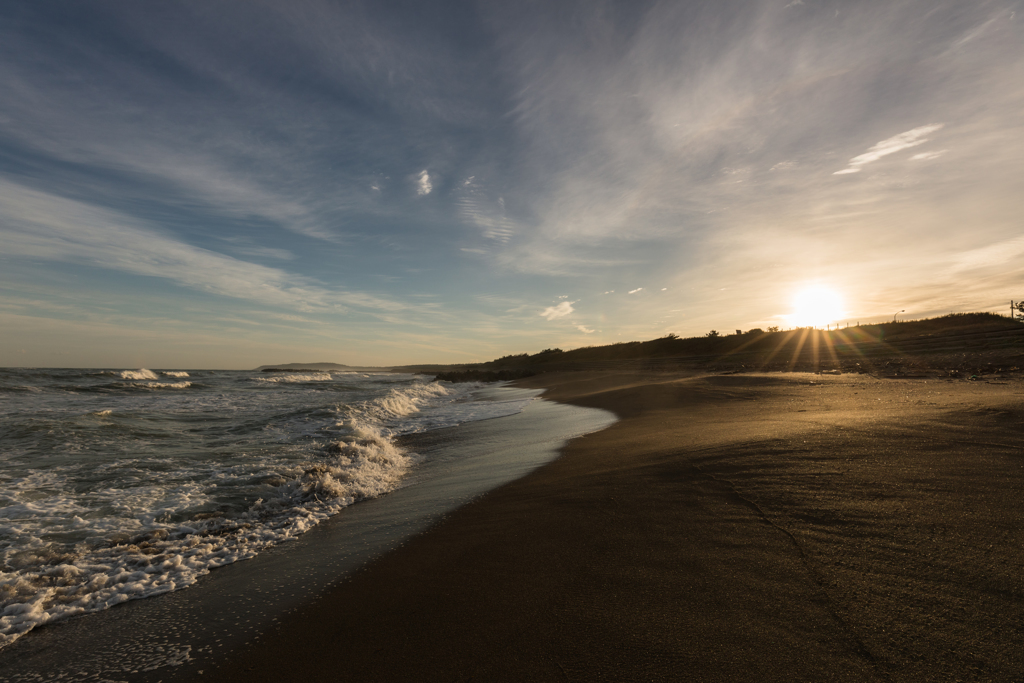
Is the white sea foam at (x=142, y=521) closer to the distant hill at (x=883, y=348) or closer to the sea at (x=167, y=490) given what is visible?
the sea at (x=167, y=490)

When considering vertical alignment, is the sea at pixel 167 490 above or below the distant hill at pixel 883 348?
below

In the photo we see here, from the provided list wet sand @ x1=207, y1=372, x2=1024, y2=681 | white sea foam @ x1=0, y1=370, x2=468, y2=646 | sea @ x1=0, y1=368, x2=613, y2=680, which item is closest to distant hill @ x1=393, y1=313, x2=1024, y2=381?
wet sand @ x1=207, y1=372, x2=1024, y2=681

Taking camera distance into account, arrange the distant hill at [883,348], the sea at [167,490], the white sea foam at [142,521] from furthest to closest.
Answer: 1. the distant hill at [883,348]
2. the sea at [167,490]
3. the white sea foam at [142,521]

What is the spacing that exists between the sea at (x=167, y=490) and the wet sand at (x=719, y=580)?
1.63 m

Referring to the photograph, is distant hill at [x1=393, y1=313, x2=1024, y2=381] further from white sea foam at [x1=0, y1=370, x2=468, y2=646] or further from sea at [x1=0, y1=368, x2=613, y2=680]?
white sea foam at [x1=0, y1=370, x2=468, y2=646]

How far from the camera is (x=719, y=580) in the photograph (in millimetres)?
2750

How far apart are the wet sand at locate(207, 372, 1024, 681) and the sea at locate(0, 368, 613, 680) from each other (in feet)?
5.36

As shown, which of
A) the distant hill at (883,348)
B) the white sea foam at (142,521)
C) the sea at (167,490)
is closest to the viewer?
the white sea foam at (142,521)

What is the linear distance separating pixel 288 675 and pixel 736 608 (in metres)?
2.54

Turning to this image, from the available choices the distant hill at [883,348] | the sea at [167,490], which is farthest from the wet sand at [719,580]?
the distant hill at [883,348]

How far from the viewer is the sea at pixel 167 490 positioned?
151 inches

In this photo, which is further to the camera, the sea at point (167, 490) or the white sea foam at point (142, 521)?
the sea at point (167, 490)

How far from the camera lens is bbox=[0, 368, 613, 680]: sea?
151 inches

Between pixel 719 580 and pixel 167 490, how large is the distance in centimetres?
710
